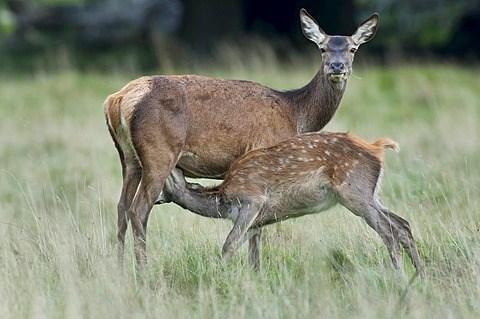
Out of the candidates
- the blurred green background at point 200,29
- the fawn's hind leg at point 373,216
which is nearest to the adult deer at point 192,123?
the fawn's hind leg at point 373,216

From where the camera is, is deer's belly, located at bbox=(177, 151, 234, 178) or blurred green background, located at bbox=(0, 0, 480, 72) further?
blurred green background, located at bbox=(0, 0, 480, 72)

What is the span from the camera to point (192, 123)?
7.63 meters

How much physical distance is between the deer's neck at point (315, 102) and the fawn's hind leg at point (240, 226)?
0.97 m

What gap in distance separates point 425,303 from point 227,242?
1.41 meters

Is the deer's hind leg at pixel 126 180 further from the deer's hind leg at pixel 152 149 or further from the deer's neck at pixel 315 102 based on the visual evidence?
the deer's neck at pixel 315 102

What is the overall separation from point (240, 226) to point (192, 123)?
801mm

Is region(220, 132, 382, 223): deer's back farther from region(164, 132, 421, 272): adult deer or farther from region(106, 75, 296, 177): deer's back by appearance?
region(106, 75, 296, 177): deer's back

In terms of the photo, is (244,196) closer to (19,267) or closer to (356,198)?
(356,198)

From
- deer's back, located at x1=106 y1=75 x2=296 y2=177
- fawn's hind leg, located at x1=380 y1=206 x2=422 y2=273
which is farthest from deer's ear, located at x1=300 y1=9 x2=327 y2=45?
fawn's hind leg, located at x1=380 y1=206 x2=422 y2=273

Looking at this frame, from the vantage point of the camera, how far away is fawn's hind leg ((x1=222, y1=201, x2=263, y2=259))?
711 cm

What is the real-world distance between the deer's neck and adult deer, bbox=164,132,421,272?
0.65 meters

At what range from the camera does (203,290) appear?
661 cm

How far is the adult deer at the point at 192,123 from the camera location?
745 cm

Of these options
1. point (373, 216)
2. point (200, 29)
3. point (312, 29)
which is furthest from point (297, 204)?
point (200, 29)
